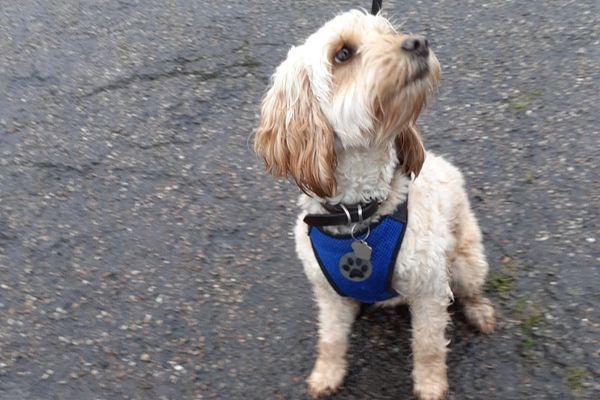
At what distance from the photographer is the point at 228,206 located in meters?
4.38

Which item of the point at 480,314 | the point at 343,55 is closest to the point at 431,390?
the point at 480,314

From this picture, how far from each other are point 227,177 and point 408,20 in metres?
2.07

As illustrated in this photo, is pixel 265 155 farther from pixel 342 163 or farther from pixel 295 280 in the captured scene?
pixel 295 280

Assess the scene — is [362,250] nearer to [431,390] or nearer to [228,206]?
[431,390]

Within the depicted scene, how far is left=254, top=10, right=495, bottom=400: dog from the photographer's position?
265cm

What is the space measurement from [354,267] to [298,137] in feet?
1.87

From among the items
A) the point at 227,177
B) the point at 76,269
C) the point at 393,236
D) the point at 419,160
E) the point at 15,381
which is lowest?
the point at 15,381

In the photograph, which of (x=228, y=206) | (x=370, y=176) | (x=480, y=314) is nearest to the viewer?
(x=370, y=176)

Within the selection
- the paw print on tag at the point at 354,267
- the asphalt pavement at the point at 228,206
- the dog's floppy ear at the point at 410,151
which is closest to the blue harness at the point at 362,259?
the paw print on tag at the point at 354,267

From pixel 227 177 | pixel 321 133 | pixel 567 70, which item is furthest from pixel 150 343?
pixel 567 70

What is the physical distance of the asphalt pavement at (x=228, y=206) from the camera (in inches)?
137

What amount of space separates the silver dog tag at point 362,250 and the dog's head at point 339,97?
0.80 feet

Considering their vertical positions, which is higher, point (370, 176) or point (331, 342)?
point (370, 176)

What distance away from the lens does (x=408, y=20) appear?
5734 millimetres
